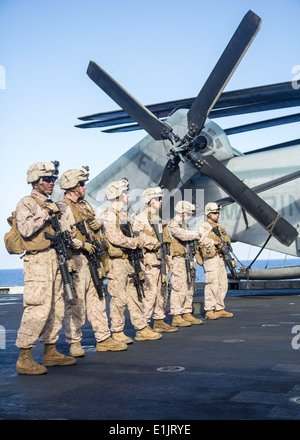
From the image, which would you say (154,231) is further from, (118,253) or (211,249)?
(211,249)

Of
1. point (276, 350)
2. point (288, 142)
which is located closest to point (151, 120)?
point (288, 142)

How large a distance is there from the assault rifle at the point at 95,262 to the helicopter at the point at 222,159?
7.16 m

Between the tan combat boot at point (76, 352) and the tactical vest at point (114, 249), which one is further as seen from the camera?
the tactical vest at point (114, 249)

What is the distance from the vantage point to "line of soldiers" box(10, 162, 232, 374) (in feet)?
16.6

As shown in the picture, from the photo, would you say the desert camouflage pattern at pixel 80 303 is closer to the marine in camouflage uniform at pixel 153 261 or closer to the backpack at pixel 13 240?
the backpack at pixel 13 240

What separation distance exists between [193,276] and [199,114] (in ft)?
18.4

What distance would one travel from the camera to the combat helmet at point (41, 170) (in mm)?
5355

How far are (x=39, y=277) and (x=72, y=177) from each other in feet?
4.70

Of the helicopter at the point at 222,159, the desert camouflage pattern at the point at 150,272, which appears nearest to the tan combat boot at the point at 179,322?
the desert camouflage pattern at the point at 150,272

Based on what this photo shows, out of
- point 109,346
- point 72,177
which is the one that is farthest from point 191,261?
point 72,177

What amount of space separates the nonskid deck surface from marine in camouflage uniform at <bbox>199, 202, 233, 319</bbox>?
7.18ft

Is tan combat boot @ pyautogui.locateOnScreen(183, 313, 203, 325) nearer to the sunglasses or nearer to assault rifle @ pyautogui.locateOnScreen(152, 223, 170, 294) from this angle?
assault rifle @ pyautogui.locateOnScreen(152, 223, 170, 294)

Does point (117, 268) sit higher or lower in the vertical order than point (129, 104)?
lower

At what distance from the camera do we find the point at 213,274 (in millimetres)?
9781
